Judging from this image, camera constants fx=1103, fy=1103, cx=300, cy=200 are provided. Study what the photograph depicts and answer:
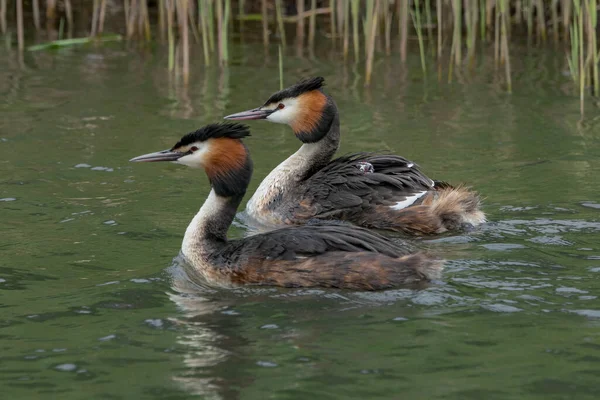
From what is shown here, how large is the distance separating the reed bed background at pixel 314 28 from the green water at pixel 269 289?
0.45 m

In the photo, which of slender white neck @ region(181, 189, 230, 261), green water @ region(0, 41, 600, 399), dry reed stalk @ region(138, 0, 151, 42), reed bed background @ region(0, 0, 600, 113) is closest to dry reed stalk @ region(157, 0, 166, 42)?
reed bed background @ region(0, 0, 600, 113)

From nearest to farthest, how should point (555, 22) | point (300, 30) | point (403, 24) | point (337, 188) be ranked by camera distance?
point (337, 188) → point (403, 24) → point (555, 22) → point (300, 30)

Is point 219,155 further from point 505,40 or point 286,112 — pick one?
point 505,40

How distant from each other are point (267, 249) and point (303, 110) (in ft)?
7.52

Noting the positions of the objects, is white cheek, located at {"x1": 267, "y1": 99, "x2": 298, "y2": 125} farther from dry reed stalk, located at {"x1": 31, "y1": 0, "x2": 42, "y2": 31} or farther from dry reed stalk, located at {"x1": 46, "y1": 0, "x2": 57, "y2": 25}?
dry reed stalk, located at {"x1": 46, "y1": 0, "x2": 57, "y2": 25}

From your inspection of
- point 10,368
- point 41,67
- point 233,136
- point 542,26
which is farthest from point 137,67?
point 10,368

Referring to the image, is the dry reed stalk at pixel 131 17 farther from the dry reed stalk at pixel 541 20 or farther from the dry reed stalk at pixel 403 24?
the dry reed stalk at pixel 541 20

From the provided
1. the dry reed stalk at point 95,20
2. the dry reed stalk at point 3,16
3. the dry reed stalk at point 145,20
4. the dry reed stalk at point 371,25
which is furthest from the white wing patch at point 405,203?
the dry reed stalk at point 3,16

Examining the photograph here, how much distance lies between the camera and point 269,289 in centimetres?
591

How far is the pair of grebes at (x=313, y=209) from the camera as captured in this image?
586cm

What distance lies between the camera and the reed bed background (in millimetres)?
11250

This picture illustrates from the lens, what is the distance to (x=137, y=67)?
1206 centimetres

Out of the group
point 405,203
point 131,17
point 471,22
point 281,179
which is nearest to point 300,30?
point 131,17

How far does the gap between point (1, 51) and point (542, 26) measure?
616 centimetres
